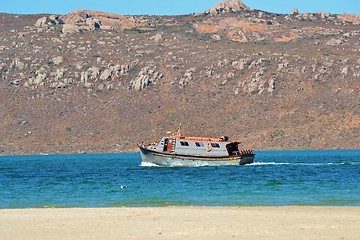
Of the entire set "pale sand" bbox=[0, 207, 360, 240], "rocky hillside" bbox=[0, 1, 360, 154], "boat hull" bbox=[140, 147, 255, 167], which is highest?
"rocky hillside" bbox=[0, 1, 360, 154]

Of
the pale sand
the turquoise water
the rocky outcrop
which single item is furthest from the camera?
the rocky outcrop

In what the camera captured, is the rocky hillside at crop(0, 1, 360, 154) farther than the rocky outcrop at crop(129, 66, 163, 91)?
No

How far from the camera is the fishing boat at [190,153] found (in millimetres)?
87500

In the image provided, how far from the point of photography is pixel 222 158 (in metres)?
88.5

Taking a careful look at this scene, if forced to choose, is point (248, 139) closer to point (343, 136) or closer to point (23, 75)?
point (343, 136)

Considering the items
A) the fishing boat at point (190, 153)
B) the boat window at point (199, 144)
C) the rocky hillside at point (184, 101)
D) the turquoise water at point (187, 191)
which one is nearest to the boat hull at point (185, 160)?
the fishing boat at point (190, 153)

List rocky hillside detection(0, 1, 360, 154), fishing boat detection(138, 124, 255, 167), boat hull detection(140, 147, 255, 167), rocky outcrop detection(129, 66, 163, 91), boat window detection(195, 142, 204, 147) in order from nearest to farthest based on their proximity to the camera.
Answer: boat hull detection(140, 147, 255, 167) → fishing boat detection(138, 124, 255, 167) → boat window detection(195, 142, 204, 147) → rocky hillside detection(0, 1, 360, 154) → rocky outcrop detection(129, 66, 163, 91)

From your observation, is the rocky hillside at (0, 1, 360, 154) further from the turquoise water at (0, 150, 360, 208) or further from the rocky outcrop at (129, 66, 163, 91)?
the turquoise water at (0, 150, 360, 208)

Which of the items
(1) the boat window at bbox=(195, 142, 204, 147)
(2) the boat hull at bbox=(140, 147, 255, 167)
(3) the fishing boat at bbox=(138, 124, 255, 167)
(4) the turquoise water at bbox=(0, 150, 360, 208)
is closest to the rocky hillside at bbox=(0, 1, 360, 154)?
(3) the fishing boat at bbox=(138, 124, 255, 167)

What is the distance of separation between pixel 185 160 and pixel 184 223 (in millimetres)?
57879

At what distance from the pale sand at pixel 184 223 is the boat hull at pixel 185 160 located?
5056 cm

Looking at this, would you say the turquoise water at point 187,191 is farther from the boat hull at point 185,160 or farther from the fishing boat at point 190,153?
the fishing boat at point 190,153

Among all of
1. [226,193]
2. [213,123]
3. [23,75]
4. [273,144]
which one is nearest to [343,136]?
[273,144]

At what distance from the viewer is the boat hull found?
3438 inches
